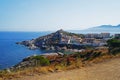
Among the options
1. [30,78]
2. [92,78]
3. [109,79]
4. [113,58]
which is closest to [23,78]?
[30,78]

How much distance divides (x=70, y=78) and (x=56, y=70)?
6.46ft

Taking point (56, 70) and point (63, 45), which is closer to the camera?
point (56, 70)

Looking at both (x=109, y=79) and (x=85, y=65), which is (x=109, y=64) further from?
(x=109, y=79)

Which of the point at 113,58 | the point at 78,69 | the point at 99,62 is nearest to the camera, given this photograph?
the point at 78,69

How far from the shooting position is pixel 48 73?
39.0 feet

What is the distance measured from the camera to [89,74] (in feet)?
37.4

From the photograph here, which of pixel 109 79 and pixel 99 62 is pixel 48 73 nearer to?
pixel 109 79

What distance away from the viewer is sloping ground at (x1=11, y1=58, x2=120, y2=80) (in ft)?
35.0

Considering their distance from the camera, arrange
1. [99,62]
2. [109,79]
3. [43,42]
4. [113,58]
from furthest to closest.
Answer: [43,42]
[113,58]
[99,62]
[109,79]

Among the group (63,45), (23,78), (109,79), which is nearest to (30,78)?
(23,78)

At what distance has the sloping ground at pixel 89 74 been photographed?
1067 centimetres

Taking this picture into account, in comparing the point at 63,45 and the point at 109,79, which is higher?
the point at 109,79

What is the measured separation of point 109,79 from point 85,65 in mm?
3533

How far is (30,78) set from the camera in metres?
10.9
